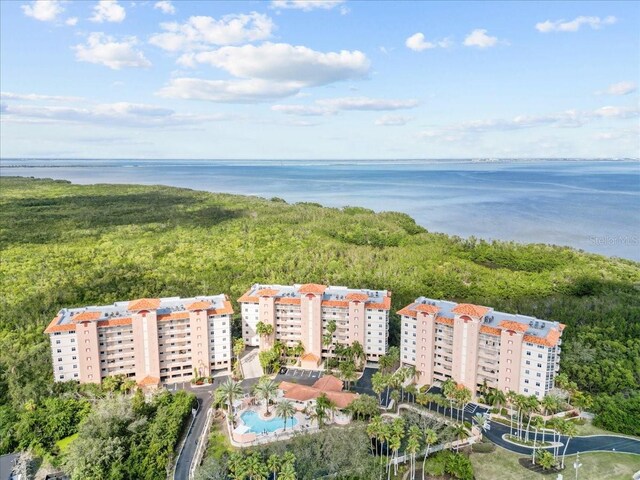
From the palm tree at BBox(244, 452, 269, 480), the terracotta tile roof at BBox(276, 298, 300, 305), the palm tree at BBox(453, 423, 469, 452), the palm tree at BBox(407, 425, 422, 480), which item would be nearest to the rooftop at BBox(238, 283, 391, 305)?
the terracotta tile roof at BBox(276, 298, 300, 305)

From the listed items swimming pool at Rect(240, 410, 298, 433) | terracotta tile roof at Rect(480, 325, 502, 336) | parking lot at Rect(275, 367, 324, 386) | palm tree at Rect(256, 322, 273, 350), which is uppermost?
terracotta tile roof at Rect(480, 325, 502, 336)

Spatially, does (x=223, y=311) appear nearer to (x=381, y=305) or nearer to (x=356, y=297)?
(x=356, y=297)

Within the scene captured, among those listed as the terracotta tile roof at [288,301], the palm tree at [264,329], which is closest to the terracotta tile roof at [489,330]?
the terracotta tile roof at [288,301]

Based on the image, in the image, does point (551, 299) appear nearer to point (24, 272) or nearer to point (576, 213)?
point (24, 272)

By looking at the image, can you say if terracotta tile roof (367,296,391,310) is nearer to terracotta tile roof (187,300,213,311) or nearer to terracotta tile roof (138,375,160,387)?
terracotta tile roof (187,300,213,311)

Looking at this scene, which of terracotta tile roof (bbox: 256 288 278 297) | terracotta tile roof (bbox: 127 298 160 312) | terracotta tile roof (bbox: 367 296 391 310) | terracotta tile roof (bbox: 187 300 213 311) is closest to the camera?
terracotta tile roof (bbox: 127 298 160 312)
